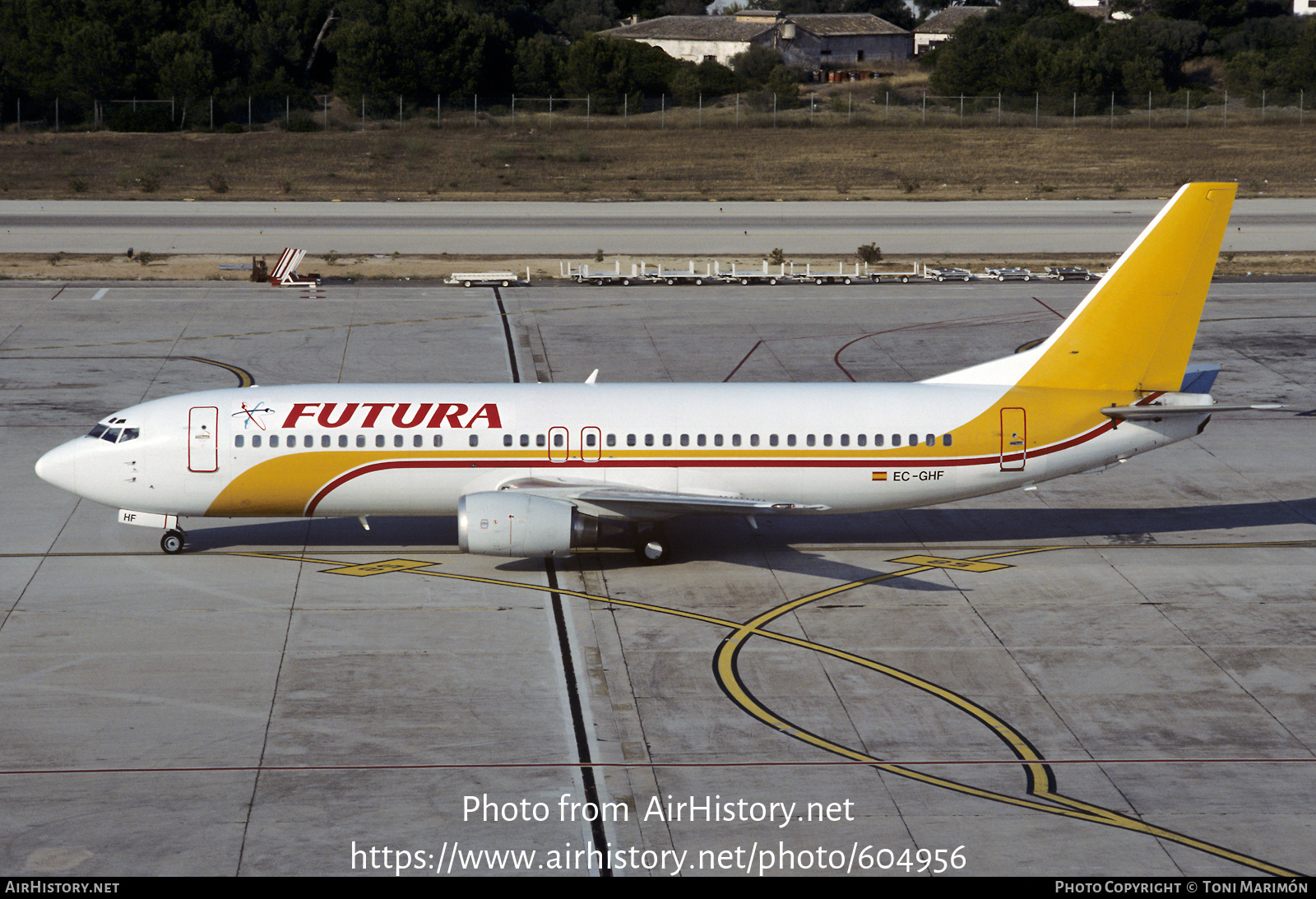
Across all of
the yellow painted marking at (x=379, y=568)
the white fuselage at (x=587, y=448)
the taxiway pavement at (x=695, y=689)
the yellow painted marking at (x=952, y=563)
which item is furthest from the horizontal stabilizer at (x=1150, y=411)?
the yellow painted marking at (x=379, y=568)

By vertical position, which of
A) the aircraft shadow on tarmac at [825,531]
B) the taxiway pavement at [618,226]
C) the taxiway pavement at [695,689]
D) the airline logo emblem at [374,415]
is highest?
the taxiway pavement at [618,226]

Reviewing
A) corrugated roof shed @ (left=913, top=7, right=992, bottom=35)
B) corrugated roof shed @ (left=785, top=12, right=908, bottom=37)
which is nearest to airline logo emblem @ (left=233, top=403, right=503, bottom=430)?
corrugated roof shed @ (left=785, top=12, right=908, bottom=37)

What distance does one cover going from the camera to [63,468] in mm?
31906

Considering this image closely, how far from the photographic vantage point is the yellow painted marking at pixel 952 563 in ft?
105

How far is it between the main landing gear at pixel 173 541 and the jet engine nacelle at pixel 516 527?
770cm

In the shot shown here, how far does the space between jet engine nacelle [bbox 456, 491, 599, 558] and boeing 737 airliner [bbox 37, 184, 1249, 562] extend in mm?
1317

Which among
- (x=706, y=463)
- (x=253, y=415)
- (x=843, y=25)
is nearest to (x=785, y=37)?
(x=843, y=25)

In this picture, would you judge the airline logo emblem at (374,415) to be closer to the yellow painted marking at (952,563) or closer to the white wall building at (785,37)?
the yellow painted marking at (952,563)

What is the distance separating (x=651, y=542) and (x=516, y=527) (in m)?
3.79

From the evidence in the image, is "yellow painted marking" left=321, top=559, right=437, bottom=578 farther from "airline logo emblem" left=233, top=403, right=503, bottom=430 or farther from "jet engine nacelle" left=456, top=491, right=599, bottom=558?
"airline logo emblem" left=233, top=403, right=503, bottom=430

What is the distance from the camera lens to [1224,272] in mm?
72688

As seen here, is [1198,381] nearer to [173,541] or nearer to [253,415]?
[253,415]

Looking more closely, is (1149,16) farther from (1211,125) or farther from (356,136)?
(356,136)

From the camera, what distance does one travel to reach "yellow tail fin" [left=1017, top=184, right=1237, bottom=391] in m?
31.0
